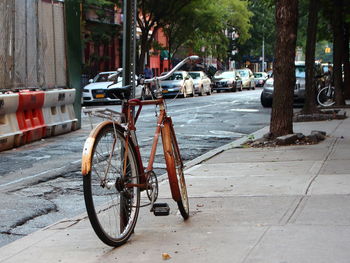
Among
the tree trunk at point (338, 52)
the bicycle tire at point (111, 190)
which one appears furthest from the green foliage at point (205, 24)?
the bicycle tire at point (111, 190)

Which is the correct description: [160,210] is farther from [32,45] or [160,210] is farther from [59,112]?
[59,112]

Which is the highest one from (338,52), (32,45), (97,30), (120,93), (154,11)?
(154,11)

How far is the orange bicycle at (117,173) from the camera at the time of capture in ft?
16.0

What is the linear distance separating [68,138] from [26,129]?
4.28 feet

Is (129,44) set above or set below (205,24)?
below

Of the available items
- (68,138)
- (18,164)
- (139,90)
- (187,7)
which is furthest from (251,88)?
(139,90)

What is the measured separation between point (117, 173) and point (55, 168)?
201 inches

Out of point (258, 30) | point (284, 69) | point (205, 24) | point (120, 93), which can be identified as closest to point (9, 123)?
point (284, 69)

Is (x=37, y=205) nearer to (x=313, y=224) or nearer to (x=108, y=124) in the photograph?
(x=108, y=124)

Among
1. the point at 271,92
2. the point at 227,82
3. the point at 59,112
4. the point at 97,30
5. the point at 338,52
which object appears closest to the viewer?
the point at 59,112

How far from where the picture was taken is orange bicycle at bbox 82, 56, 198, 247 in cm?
488

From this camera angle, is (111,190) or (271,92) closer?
(111,190)

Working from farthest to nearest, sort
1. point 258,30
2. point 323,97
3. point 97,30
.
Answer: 1. point 258,30
2. point 97,30
3. point 323,97

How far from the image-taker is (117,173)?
17.2 ft
